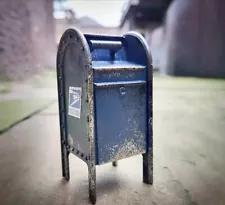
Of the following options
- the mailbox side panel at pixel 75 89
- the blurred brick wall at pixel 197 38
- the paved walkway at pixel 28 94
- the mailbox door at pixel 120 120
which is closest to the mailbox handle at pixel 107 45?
the mailbox side panel at pixel 75 89

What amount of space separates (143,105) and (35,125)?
1.98 metres

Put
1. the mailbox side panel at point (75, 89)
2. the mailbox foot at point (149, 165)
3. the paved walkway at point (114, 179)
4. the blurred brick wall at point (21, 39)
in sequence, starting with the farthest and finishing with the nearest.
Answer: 1. the blurred brick wall at point (21, 39)
2. the mailbox foot at point (149, 165)
3. the paved walkway at point (114, 179)
4. the mailbox side panel at point (75, 89)

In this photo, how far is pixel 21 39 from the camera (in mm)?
8102

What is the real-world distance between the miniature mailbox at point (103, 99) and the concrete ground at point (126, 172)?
132mm

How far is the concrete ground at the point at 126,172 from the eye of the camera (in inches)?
55.9

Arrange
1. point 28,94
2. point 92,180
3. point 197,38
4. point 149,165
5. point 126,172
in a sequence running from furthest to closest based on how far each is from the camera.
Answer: point 197,38, point 28,94, point 126,172, point 149,165, point 92,180

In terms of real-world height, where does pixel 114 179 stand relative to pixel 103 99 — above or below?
below

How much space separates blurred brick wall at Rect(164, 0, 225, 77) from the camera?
7898 mm

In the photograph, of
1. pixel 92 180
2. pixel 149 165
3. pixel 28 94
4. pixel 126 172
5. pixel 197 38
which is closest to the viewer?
pixel 92 180

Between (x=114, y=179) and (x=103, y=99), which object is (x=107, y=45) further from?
(x=114, y=179)

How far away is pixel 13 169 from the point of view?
1.82 metres

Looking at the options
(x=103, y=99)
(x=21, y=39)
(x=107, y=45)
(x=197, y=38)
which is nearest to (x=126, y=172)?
(x=103, y=99)

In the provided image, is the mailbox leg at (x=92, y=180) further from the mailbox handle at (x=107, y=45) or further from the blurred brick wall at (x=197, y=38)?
the blurred brick wall at (x=197, y=38)

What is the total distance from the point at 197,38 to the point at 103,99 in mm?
8352
